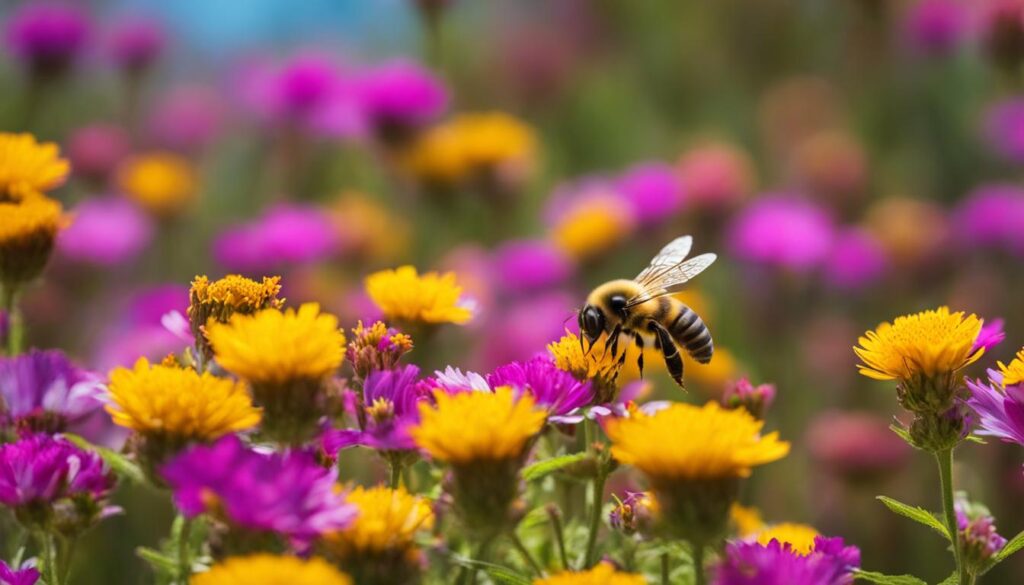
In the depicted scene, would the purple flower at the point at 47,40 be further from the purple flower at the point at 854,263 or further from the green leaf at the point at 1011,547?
the green leaf at the point at 1011,547

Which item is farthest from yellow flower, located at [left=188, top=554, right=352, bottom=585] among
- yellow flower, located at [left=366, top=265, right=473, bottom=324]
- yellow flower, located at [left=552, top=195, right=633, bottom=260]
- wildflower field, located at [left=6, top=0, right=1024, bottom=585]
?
yellow flower, located at [left=552, top=195, right=633, bottom=260]

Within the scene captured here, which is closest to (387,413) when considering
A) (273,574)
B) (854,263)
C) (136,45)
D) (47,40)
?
(273,574)

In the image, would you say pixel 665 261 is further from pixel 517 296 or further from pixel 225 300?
pixel 517 296

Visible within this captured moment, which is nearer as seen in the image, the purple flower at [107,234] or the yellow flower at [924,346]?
the yellow flower at [924,346]

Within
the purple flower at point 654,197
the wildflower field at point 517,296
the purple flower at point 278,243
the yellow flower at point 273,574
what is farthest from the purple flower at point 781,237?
the yellow flower at point 273,574

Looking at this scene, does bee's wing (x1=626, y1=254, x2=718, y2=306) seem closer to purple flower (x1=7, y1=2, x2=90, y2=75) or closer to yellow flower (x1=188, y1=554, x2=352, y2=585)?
yellow flower (x1=188, y1=554, x2=352, y2=585)

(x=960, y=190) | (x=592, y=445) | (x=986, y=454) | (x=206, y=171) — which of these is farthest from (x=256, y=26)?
(x=592, y=445)
